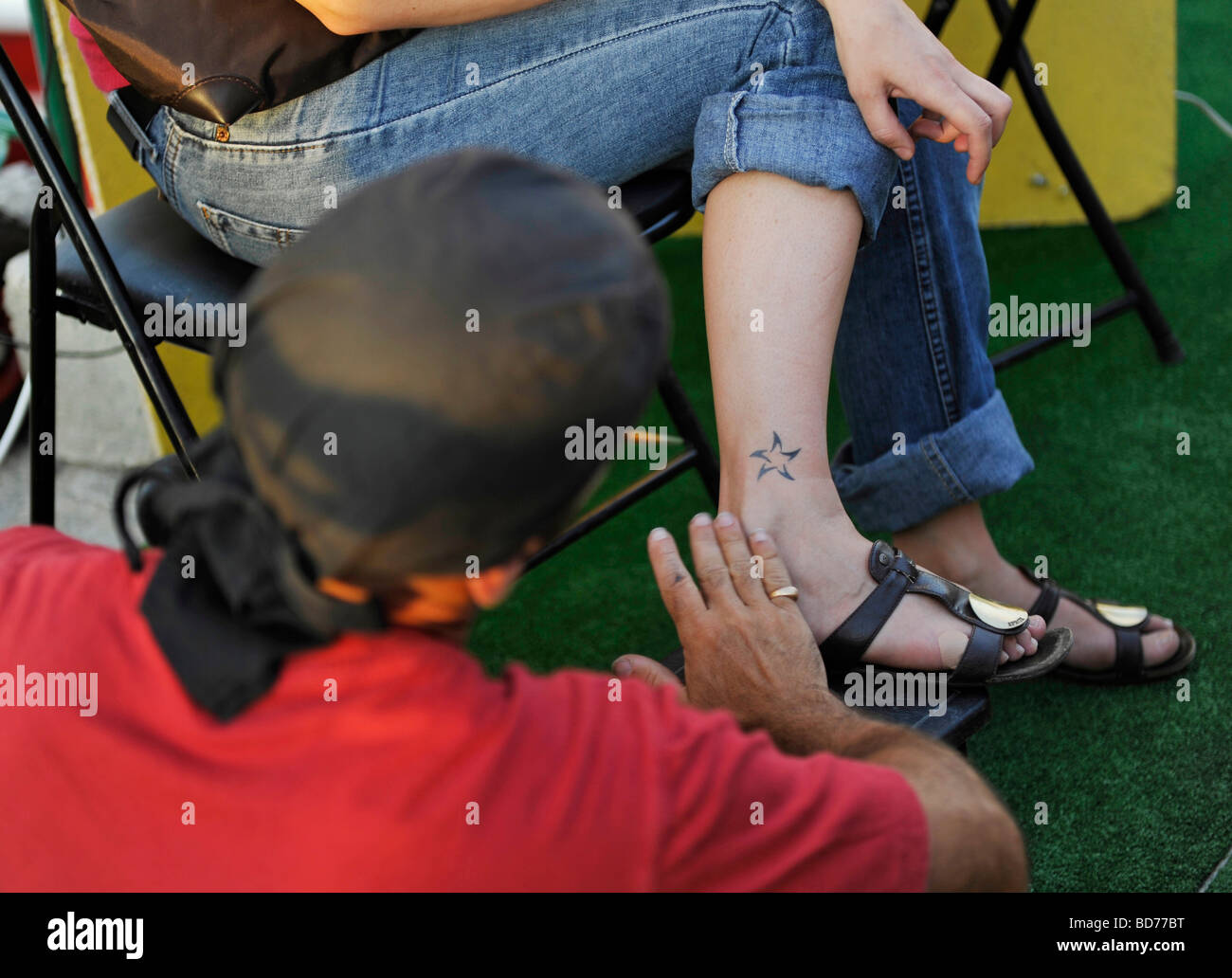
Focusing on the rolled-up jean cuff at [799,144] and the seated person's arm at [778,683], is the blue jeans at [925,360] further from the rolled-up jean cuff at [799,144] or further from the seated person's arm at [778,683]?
the seated person's arm at [778,683]

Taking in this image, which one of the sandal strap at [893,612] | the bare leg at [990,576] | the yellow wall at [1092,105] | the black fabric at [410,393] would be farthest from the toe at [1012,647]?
the yellow wall at [1092,105]

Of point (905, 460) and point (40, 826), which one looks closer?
point (40, 826)

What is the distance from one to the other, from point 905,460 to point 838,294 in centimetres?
33

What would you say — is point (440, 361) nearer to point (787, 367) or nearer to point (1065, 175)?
point (787, 367)

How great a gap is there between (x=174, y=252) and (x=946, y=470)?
910 mm

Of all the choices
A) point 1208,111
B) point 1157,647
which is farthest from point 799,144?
point 1208,111

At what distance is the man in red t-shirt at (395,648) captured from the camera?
0.57m

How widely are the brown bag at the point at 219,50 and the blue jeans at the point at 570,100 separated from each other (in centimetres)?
3

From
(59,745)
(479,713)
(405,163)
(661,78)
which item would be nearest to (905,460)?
(661,78)

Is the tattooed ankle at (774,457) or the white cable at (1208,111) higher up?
the white cable at (1208,111)

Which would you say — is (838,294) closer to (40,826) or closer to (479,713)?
(479,713)

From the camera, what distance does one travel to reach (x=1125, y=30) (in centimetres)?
241

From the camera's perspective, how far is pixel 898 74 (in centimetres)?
105

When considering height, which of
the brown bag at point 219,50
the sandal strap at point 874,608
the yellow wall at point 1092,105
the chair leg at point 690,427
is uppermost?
the yellow wall at point 1092,105
